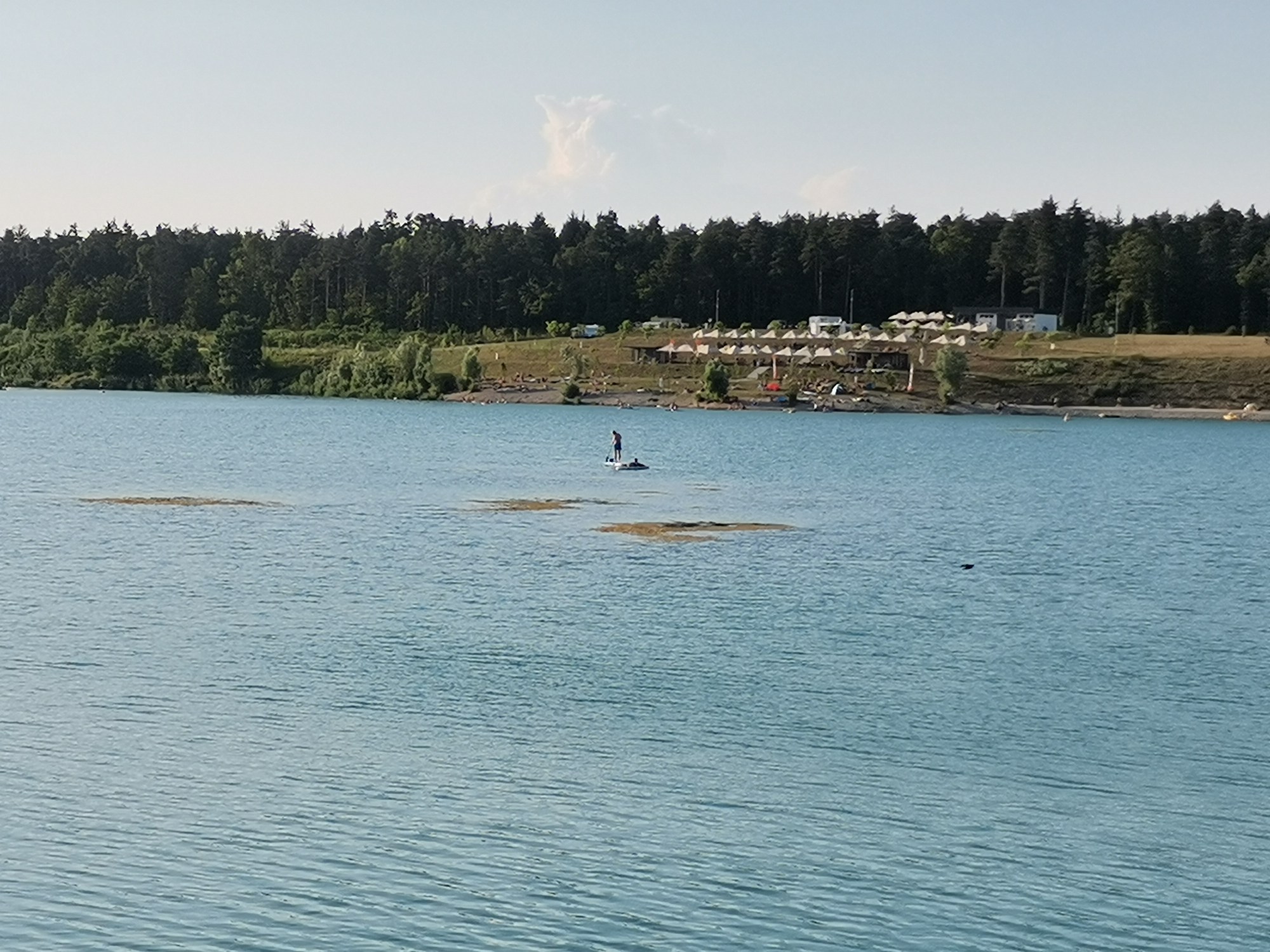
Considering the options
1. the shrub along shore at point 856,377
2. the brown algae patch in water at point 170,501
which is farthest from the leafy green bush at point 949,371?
the brown algae patch in water at point 170,501

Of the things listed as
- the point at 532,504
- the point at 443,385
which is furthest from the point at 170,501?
the point at 443,385

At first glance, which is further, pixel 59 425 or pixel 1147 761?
pixel 59 425

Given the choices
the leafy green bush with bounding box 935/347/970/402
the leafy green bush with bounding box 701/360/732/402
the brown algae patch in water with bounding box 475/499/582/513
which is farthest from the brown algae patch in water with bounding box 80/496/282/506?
the leafy green bush with bounding box 935/347/970/402

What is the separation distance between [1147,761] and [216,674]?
701 inches

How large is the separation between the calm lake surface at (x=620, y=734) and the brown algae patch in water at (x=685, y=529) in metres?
1.37

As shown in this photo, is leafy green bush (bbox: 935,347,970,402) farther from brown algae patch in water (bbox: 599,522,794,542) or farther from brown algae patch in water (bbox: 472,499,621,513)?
brown algae patch in water (bbox: 599,522,794,542)

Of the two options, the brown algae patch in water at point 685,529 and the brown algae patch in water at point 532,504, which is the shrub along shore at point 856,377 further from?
the brown algae patch in water at point 685,529

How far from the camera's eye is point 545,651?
37188mm

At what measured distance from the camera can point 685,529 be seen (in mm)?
62438

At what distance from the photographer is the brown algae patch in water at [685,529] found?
196 feet

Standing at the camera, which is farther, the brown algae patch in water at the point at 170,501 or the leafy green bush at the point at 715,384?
the leafy green bush at the point at 715,384

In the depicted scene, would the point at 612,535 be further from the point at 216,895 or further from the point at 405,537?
the point at 216,895

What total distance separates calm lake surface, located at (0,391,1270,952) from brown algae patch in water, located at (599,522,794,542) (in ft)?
4.51

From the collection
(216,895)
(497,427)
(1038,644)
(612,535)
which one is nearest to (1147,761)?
(1038,644)
